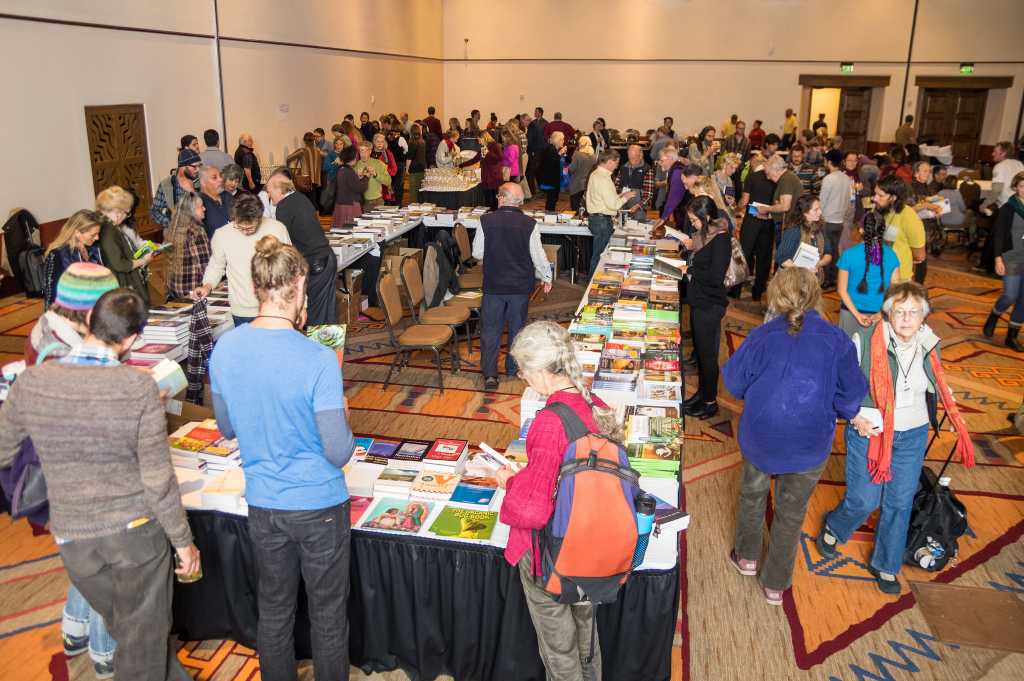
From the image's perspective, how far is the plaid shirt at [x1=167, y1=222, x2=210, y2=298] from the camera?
514 centimetres

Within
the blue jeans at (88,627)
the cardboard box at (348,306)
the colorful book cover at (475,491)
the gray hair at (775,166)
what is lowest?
the blue jeans at (88,627)

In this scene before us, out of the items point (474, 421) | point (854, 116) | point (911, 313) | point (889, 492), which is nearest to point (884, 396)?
point (911, 313)

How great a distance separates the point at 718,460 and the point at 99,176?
8032mm

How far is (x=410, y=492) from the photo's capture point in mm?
3148

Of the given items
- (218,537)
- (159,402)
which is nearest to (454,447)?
(218,537)

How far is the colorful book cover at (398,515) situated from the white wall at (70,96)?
697 centimetres

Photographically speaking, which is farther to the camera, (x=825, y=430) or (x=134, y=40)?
(x=134, y=40)

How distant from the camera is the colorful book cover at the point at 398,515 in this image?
2920 millimetres

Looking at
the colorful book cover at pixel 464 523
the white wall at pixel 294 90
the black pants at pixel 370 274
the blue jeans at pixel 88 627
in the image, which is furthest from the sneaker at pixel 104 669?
the white wall at pixel 294 90

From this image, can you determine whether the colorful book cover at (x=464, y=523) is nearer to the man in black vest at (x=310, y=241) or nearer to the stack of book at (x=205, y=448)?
the stack of book at (x=205, y=448)

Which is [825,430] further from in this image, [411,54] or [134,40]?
[411,54]

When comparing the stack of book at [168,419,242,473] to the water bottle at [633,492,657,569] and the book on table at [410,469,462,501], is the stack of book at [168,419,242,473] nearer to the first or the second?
the book on table at [410,469,462,501]

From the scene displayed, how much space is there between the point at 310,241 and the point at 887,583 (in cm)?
412

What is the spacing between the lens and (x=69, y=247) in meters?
4.34
